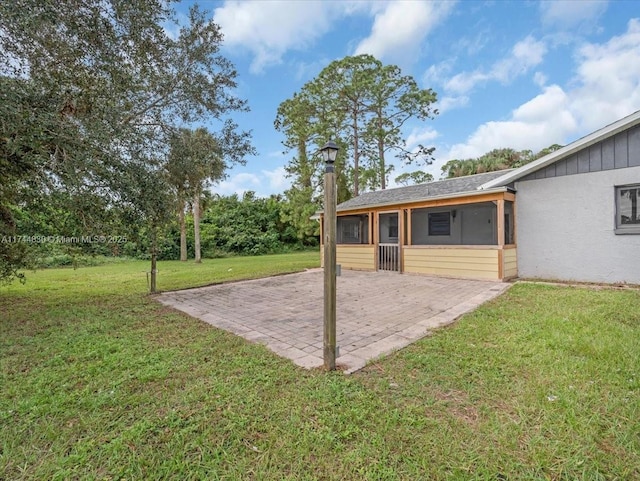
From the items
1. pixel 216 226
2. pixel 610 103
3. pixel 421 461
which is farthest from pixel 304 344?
pixel 216 226

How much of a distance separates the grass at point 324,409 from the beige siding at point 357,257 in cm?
706

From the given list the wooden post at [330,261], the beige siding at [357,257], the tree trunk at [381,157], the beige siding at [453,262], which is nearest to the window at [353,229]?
the beige siding at [357,257]

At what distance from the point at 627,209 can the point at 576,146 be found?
5.77ft

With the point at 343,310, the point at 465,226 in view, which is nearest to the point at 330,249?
the point at 343,310

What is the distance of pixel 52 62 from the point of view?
14.4 feet

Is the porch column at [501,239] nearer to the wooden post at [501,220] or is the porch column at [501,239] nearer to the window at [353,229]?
the wooden post at [501,220]

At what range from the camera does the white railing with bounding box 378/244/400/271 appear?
10.3 meters

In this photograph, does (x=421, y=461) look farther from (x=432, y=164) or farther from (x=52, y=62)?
(x=432, y=164)

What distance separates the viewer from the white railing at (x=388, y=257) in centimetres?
1034

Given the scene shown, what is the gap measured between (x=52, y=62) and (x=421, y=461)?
257 inches

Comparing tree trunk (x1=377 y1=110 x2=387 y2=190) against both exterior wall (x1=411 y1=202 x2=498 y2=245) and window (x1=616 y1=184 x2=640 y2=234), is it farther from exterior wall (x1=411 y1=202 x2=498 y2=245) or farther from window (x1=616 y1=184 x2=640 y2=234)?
window (x1=616 y1=184 x2=640 y2=234)

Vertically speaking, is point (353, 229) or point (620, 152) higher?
point (620, 152)

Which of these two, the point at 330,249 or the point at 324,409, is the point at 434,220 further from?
the point at 324,409

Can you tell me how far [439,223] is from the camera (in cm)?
1184
